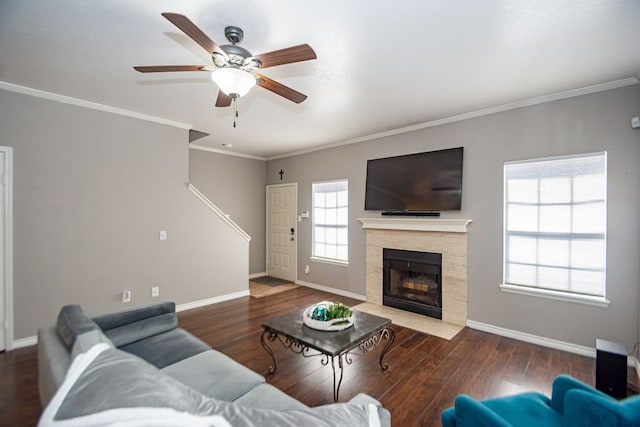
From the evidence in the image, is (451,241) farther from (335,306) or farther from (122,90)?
(122,90)

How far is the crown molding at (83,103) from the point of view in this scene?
3.02 m

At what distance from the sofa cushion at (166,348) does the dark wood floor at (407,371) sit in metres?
0.72

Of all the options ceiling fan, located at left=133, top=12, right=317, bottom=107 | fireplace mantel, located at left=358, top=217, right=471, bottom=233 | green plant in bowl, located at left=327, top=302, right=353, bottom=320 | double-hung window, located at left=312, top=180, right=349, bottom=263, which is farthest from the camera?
double-hung window, located at left=312, top=180, right=349, bottom=263

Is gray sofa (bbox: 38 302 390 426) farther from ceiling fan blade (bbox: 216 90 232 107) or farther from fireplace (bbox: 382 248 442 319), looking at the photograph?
fireplace (bbox: 382 248 442 319)

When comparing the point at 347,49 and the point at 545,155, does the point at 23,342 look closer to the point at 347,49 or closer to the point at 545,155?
the point at 347,49

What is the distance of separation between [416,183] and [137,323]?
3.65 m

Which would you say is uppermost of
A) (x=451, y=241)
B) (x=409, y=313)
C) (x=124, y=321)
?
(x=451, y=241)

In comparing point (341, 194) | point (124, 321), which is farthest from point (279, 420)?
point (341, 194)

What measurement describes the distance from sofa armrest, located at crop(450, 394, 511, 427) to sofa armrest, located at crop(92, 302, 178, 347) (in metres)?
2.21

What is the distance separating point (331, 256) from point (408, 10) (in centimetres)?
427

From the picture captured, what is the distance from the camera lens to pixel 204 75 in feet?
9.05

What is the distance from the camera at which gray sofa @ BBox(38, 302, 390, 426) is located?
88 cm

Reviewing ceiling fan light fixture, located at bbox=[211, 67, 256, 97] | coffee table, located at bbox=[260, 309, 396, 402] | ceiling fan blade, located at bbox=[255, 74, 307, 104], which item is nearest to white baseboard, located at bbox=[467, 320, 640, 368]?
coffee table, located at bbox=[260, 309, 396, 402]

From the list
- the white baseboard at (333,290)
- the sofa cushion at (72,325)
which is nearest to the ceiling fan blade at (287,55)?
the sofa cushion at (72,325)
